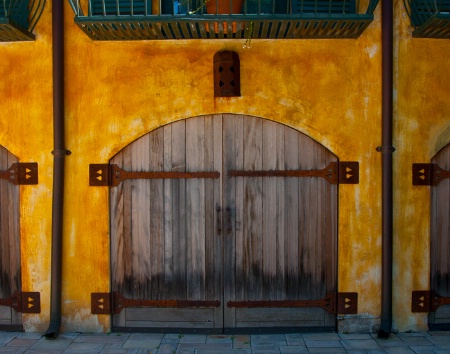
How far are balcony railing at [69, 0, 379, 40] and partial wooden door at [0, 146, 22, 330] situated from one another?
5.88 ft

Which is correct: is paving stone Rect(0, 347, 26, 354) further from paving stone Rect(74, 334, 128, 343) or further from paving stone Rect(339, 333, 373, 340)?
paving stone Rect(339, 333, 373, 340)

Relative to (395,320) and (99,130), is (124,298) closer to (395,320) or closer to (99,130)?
(99,130)

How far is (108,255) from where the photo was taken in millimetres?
5082

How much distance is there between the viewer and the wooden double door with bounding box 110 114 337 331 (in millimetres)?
5094

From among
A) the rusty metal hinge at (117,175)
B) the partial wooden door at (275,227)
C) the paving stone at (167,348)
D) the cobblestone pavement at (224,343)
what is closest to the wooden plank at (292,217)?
the partial wooden door at (275,227)

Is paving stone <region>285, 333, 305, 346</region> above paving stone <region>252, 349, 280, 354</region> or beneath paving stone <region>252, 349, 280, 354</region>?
above

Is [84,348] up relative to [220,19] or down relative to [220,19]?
down

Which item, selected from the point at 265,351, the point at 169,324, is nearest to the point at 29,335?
the point at 169,324

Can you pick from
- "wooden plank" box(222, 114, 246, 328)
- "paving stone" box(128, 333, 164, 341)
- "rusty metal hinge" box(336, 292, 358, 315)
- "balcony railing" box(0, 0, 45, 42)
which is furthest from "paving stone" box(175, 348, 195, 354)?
"balcony railing" box(0, 0, 45, 42)

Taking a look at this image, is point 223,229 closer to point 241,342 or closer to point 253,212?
point 253,212

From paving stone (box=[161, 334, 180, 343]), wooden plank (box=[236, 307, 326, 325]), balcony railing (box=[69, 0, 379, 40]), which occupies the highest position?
balcony railing (box=[69, 0, 379, 40])

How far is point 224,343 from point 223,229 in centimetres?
115

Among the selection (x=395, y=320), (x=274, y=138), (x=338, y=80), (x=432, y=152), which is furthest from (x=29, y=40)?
(x=395, y=320)

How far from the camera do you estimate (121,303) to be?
5.11 metres
